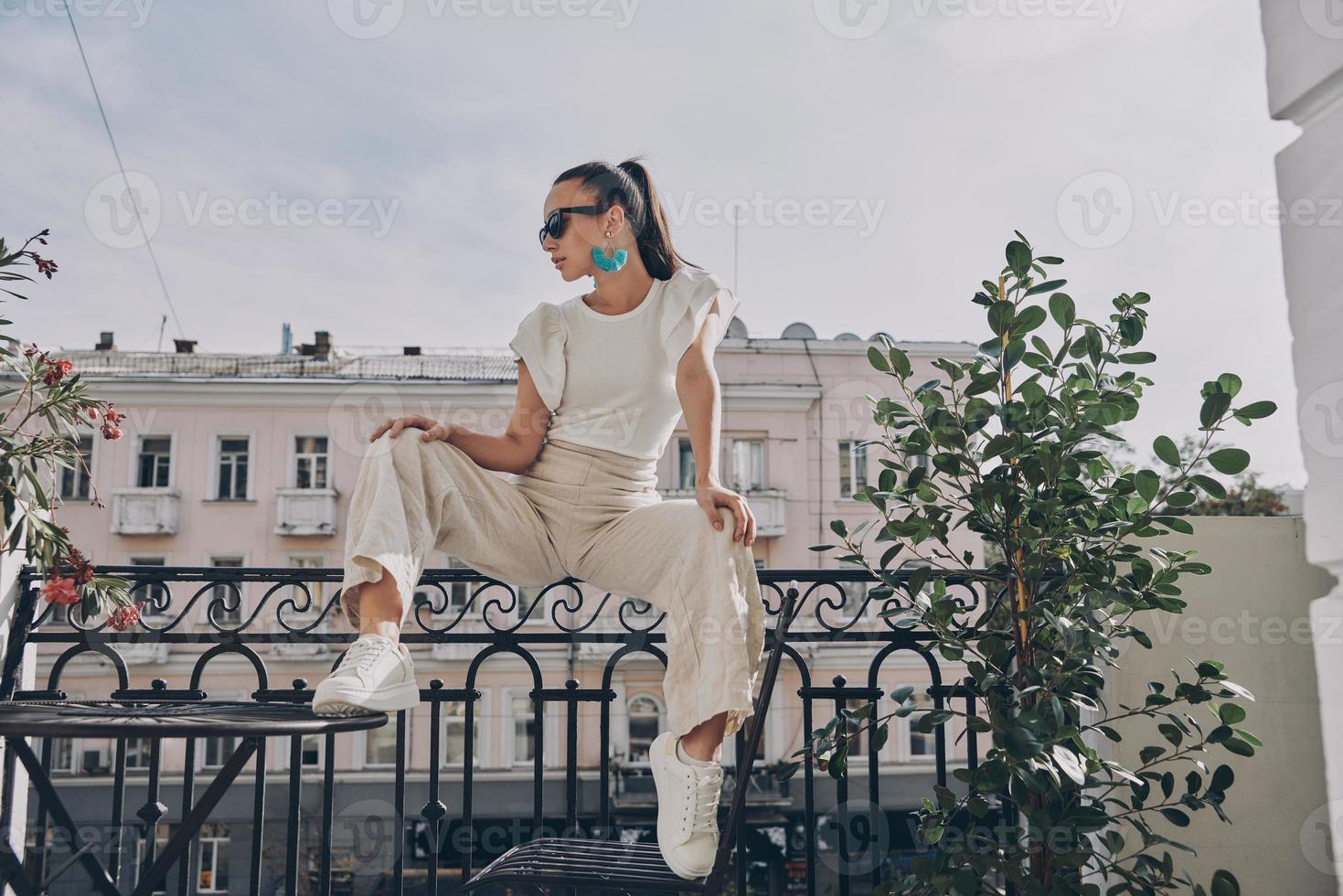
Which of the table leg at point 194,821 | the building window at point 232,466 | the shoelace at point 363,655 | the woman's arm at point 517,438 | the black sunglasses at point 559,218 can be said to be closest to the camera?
the table leg at point 194,821

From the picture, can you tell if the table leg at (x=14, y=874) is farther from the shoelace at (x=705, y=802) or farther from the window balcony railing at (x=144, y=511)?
the window balcony railing at (x=144, y=511)

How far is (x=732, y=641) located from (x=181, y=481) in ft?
62.7

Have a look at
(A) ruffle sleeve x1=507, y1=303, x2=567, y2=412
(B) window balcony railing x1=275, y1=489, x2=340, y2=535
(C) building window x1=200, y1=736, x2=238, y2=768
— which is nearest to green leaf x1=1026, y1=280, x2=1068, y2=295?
(A) ruffle sleeve x1=507, y1=303, x2=567, y2=412

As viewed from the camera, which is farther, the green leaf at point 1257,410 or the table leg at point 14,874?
the green leaf at point 1257,410

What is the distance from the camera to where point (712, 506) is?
69.1 inches

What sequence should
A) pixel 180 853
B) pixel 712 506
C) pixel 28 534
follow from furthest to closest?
pixel 28 534, pixel 712 506, pixel 180 853

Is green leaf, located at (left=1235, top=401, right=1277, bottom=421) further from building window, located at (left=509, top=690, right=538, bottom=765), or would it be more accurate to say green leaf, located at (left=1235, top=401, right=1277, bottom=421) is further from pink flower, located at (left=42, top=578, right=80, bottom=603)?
building window, located at (left=509, top=690, right=538, bottom=765)

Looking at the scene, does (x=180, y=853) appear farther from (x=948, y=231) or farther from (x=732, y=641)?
(x=948, y=231)

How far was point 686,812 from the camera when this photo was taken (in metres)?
1.64

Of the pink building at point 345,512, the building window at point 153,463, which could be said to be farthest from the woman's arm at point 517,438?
the building window at point 153,463

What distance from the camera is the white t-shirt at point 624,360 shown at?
6.81 feet

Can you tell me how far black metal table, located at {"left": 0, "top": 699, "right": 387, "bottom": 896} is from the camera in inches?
52.7

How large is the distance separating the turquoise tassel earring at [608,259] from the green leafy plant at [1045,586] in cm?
58

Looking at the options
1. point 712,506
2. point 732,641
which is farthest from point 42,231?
point 732,641
